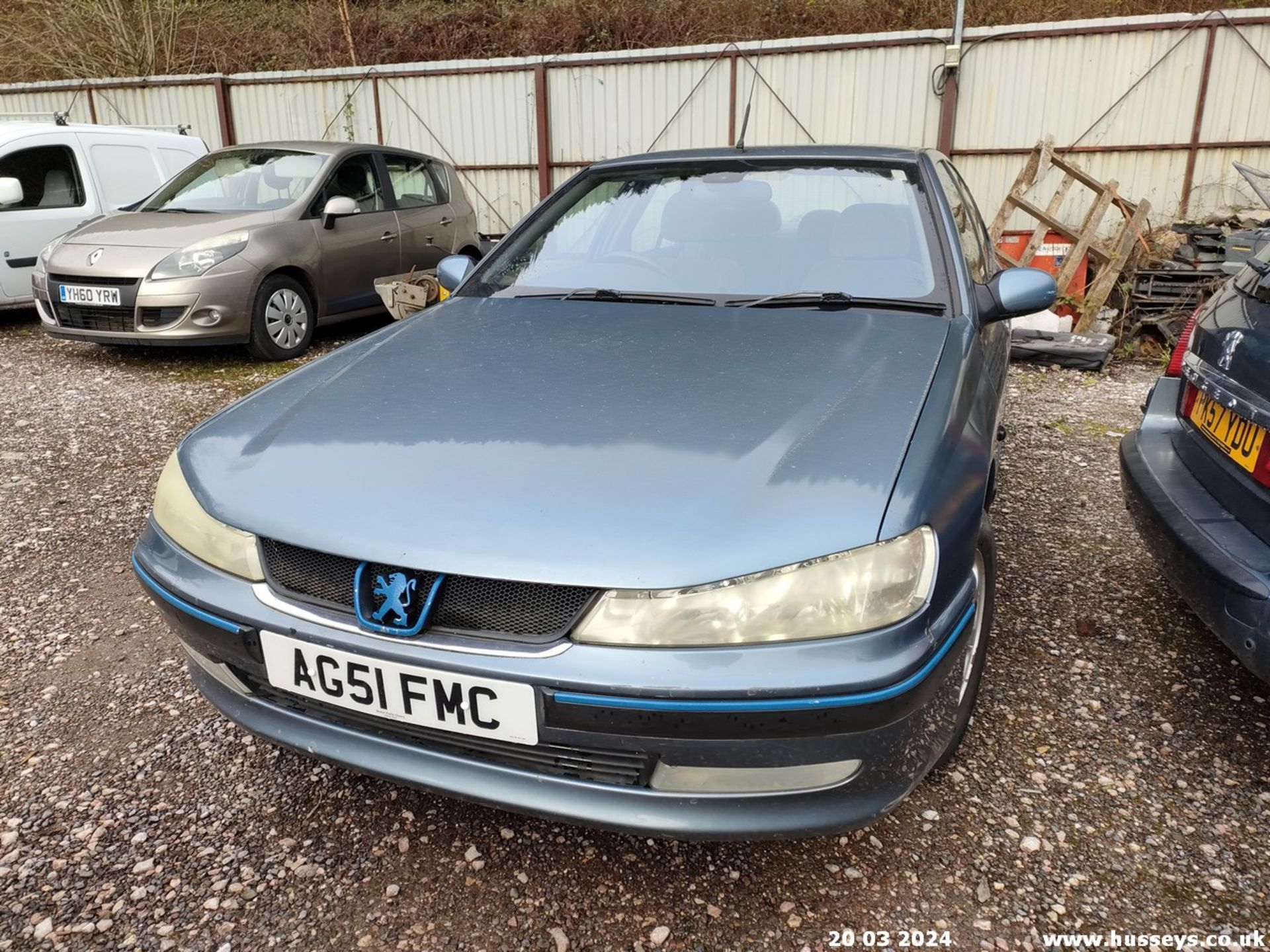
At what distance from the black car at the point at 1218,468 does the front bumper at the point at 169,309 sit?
508cm

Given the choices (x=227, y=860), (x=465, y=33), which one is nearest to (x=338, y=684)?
(x=227, y=860)

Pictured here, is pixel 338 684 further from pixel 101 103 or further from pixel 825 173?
pixel 101 103

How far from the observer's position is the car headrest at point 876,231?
2516mm

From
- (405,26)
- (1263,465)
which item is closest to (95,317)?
(1263,465)

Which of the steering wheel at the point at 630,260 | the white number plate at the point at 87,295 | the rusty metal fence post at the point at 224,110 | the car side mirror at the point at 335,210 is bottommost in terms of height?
the white number plate at the point at 87,295

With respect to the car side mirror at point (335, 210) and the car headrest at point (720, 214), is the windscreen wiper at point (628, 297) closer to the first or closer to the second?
the car headrest at point (720, 214)

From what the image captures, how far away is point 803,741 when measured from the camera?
1.38 meters

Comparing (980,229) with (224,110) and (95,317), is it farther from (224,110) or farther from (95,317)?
(224,110)

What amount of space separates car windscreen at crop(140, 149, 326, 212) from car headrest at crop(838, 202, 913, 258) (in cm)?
471

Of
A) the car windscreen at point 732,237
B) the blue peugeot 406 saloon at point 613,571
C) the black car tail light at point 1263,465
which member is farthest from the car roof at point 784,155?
the black car tail light at point 1263,465

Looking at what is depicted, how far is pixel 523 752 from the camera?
4.82 feet

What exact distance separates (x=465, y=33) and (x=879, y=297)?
44.1ft

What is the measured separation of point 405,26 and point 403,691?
15086 mm

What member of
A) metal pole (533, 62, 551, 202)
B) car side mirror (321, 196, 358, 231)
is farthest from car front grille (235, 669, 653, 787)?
metal pole (533, 62, 551, 202)
